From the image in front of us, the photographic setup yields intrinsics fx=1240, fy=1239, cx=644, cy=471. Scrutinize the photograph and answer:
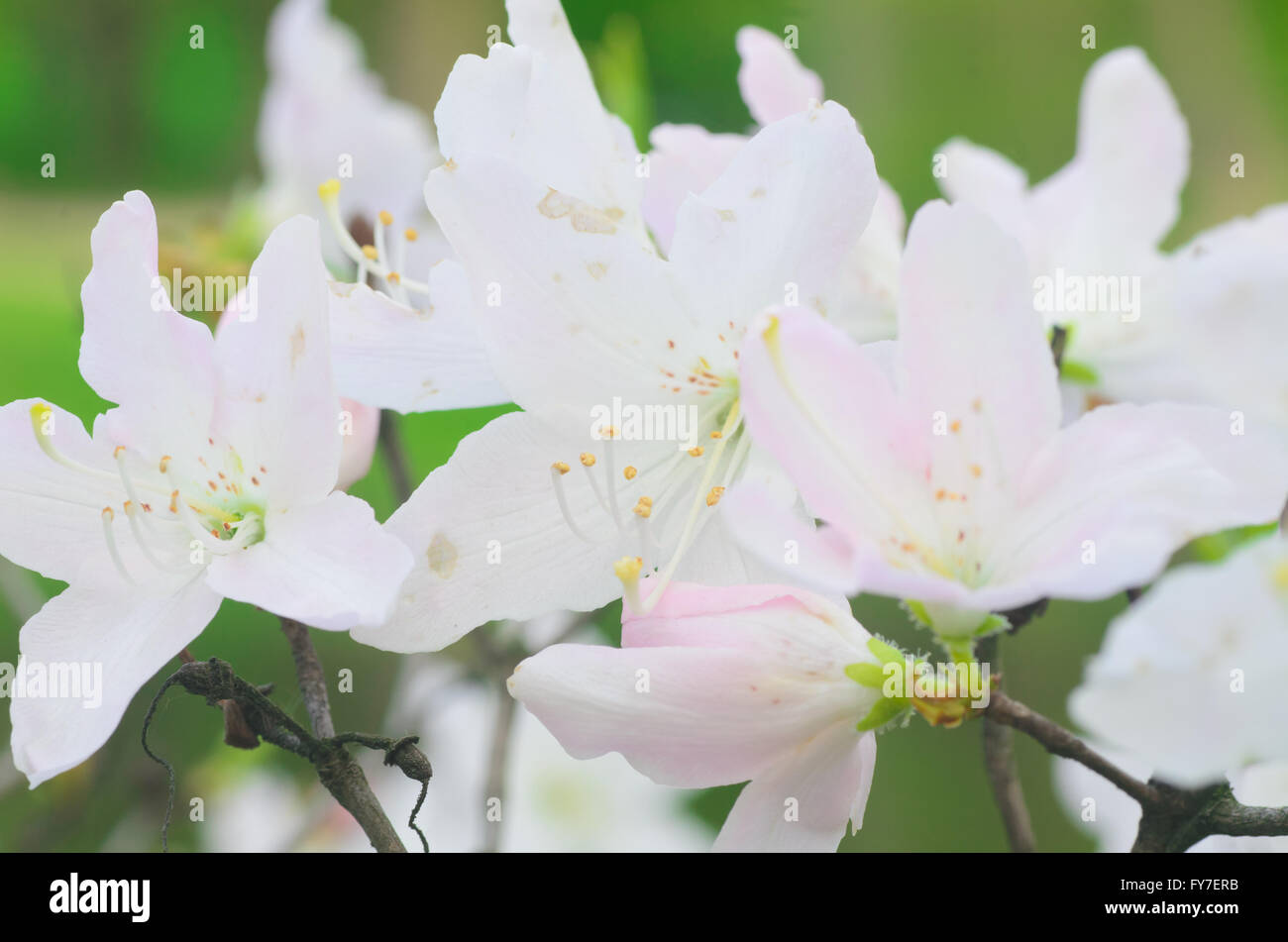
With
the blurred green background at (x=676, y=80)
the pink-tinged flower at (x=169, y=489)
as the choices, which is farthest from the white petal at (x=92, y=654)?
the blurred green background at (x=676, y=80)

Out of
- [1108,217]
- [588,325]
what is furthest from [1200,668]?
[1108,217]

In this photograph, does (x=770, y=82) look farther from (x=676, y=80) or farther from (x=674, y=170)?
(x=676, y=80)

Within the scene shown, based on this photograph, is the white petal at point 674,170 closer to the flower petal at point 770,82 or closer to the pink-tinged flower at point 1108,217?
the flower petal at point 770,82

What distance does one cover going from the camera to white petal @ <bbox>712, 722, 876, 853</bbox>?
11.0 inches

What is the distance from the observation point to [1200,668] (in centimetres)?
18

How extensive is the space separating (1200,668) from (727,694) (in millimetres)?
103

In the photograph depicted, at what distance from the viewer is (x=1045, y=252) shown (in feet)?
1.46

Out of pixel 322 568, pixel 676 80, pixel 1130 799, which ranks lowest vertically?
pixel 1130 799

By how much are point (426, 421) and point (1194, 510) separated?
1.01 meters

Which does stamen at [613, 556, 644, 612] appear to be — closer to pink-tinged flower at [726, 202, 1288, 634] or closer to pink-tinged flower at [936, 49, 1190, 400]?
pink-tinged flower at [726, 202, 1288, 634]

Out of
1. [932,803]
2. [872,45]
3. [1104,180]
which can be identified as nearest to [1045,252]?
[1104,180]

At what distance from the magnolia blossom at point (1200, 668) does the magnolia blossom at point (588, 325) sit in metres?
0.11

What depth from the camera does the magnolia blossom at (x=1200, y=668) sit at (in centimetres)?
18
